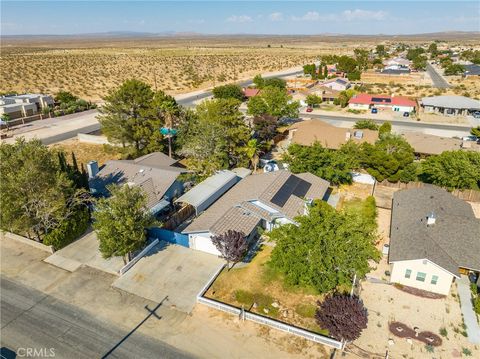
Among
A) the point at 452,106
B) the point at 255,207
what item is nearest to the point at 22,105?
the point at 255,207

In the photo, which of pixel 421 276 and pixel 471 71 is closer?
pixel 421 276

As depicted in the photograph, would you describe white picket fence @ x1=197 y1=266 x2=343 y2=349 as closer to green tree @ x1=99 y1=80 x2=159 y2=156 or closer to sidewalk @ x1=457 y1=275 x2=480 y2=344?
sidewalk @ x1=457 y1=275 x2=480 y2=344

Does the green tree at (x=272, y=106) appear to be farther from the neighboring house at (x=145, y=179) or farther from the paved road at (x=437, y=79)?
the paved road at (x=437, y=79)

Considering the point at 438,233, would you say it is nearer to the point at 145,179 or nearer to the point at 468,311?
the point at 468,311

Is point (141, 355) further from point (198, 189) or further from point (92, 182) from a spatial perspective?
point (92, 182)

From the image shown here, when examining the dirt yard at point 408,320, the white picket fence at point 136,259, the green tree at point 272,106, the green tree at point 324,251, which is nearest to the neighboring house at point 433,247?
the dirt yard at point 408,320

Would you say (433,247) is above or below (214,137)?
below

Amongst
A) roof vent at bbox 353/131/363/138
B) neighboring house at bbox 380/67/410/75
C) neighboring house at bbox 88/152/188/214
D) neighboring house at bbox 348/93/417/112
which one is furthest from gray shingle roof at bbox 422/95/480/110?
neighboring house at bbox 88/152/188/214
